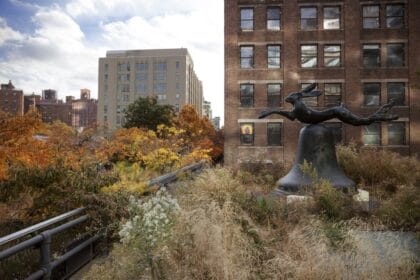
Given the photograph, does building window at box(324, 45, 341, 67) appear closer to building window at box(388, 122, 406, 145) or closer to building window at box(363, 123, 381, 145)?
building window at box(363, 123, 381, 145)

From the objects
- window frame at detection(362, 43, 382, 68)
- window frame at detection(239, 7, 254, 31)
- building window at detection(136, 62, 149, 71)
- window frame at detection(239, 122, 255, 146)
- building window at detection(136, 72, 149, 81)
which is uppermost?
building window at detection(136, 62, 149, 71)

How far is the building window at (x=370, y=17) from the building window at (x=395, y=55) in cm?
216

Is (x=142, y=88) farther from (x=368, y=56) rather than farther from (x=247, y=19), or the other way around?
(x=368, y=56)

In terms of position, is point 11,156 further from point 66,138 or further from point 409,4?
point 409,4

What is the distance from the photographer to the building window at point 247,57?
31.5 metres

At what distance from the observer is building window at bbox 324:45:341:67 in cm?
3139

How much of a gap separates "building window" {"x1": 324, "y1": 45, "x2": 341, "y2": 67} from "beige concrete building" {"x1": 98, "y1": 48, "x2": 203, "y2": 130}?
78509 mm

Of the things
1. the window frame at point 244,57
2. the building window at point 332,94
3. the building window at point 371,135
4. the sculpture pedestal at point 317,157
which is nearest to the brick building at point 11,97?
the window frame at point 244,57

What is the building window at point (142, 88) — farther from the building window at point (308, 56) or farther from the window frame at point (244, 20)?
the building window at point (308, 56)

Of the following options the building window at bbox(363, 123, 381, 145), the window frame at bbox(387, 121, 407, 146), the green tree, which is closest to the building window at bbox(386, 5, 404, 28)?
the window frame at bbox(387, 121, 407, 146)

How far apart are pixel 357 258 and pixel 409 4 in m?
32.0

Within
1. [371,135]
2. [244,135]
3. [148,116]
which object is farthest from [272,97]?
[148,116]

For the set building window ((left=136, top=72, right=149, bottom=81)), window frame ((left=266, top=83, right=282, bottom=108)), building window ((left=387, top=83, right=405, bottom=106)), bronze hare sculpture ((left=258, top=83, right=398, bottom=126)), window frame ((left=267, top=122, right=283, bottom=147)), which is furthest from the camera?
building window ((left=136, top=72, right=149, bottom=81))

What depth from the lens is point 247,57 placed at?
3158 cm
